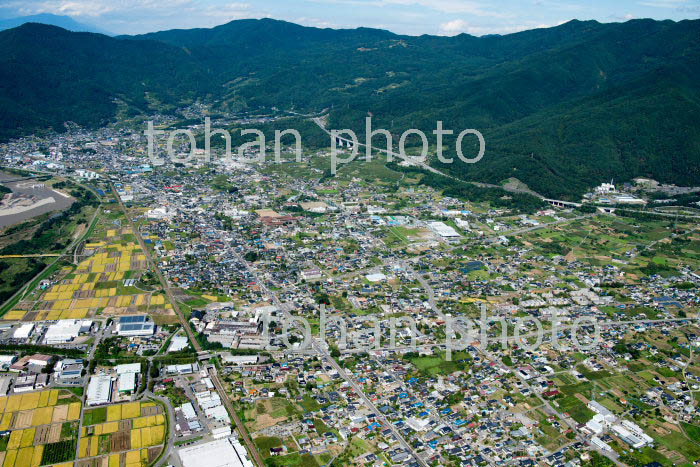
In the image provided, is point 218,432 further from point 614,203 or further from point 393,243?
point 614,203

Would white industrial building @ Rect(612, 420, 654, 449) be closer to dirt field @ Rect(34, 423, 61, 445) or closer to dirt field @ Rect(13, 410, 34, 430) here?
dirt field @ Rect(34, 423, 61, 445)

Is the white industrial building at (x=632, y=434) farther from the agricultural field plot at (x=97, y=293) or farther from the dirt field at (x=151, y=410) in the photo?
the agricultural field plot at (x=97, y=293)

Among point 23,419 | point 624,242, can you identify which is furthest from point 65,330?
point 624,242

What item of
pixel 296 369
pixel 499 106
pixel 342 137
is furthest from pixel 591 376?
pixel 499 106

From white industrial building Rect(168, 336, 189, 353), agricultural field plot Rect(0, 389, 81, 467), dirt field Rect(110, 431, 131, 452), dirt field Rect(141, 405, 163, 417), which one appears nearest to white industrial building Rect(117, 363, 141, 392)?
dirt field Rect(141, 405, 163, 417)

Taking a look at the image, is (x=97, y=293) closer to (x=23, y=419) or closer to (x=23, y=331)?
(x=23, y=331)

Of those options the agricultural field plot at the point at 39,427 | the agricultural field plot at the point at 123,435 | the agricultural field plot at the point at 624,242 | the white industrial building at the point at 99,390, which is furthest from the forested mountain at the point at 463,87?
the agricultural field plot at the point at 39,427
